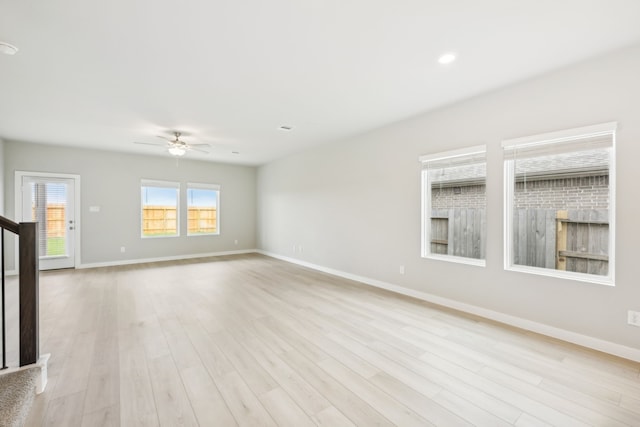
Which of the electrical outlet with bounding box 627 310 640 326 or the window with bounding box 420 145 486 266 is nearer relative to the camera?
the electrical outlet with bounding box 627 310 640 326

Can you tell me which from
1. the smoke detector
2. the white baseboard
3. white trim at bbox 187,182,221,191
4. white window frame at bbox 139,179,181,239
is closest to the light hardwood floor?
the white baseboard

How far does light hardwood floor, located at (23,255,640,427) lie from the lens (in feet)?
5.86

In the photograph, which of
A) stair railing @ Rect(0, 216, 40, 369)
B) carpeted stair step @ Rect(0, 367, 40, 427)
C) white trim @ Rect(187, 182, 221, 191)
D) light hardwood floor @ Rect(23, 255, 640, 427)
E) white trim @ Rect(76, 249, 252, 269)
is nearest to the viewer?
carpeted stair step @ Rect(0, 367, 40, 427)

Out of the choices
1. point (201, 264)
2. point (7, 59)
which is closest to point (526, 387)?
point (7, 59)

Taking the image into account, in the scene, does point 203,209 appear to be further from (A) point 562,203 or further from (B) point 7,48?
(A) point 562,203

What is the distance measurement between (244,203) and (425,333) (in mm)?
6790

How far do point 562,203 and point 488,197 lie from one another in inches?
26.8

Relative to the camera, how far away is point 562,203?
2.95 metres

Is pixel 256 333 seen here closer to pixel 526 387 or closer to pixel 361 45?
pixel 526 387

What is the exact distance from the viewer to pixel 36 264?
2.00 meters

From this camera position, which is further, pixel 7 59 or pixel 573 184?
pixel 573 184

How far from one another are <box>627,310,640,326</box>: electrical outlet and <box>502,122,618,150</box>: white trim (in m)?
1.61

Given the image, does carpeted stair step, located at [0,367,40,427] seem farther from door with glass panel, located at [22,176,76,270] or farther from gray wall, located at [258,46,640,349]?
door with glass panel, located at [22,176,76,270]

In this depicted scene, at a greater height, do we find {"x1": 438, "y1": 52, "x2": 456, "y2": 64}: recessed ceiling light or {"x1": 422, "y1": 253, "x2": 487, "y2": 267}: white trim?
{"x1": 438, "y1": 52, "x2": 456, "y2": 64}: recessed ceiling light
